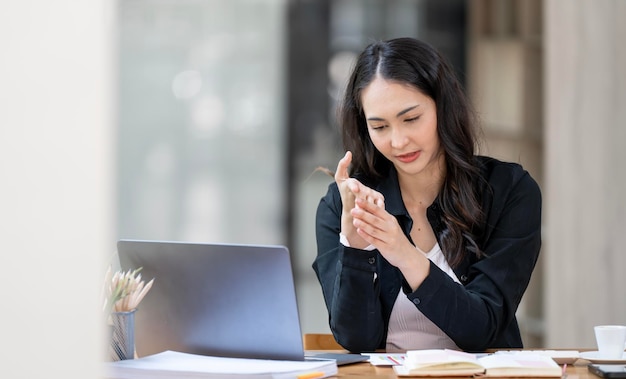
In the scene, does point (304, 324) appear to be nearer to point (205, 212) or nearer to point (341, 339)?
point (205, 212)

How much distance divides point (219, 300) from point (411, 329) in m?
0.59

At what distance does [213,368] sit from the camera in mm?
1554

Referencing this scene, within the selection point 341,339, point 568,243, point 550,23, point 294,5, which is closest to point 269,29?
point 294,5

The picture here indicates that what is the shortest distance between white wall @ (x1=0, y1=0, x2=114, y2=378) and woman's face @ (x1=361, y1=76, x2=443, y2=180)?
1512 millimetres

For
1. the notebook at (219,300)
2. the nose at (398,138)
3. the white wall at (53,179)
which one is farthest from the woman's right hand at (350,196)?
the white wall at (53,179)

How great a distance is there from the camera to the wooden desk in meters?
1.58

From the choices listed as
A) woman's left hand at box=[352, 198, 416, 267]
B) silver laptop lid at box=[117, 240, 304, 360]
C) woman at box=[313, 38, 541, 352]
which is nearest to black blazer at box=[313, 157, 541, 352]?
woman at box=[313, 38, 541, 352]

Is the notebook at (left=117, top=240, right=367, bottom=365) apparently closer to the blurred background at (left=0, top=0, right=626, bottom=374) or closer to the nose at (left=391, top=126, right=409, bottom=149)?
the nose at (left=391, top=126, right=409, bottom=149)

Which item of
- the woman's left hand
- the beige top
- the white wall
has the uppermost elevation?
the white wall

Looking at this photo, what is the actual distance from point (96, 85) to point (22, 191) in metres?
0.08

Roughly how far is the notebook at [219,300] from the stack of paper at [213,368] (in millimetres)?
40

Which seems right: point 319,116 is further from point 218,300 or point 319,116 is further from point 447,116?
point 218,300

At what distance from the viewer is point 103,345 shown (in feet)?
2.04

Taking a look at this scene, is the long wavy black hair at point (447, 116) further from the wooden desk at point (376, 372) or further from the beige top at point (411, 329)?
the wooden desk at point (376, 372)
